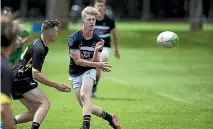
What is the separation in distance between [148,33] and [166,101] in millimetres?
25991

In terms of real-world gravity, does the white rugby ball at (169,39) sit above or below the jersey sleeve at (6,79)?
below

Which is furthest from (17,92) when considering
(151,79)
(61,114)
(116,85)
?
(151,79)

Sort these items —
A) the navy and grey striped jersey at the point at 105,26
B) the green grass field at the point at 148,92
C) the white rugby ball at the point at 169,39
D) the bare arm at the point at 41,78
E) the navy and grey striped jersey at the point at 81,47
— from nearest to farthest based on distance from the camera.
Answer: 1. the bare arm at the point at 41,78
2. the navy and grey striped jersey at the point at 81,47
3. the white rugby ball at the point at 169,39
4. the green grass field at the point at 148,92
5. the navy and grey striped jersey at the point at 105,26

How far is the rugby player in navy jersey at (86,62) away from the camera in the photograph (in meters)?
9.91

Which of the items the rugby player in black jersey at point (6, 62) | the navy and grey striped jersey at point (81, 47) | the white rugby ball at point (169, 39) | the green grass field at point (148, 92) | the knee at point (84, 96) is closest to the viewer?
the rugby player in black jersey at point (6, 62)

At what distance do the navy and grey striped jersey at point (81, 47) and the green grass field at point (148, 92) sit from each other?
1.20 m

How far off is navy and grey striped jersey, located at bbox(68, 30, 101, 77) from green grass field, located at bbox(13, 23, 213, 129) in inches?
47.2

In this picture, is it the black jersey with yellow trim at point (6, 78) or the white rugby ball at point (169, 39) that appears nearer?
the black jersey with yellow trim at point (6, 78)

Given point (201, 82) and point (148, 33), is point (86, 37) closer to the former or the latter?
point (201, 82)

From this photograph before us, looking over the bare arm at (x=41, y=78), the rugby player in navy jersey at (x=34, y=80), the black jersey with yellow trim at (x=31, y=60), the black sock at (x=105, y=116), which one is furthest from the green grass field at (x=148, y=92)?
the bare arm at (x=41, y=78)

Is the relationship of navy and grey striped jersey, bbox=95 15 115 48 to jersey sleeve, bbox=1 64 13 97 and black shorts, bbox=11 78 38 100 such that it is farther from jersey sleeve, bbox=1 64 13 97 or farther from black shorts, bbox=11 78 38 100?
jersey sleeve, bbox=1 64 13 97

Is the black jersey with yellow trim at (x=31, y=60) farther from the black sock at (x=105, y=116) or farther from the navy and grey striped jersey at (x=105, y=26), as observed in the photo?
the navy and grey striped jersey at (x=105, y=26)

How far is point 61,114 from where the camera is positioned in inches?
491

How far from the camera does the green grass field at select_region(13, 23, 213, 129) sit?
11.6 metres
